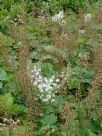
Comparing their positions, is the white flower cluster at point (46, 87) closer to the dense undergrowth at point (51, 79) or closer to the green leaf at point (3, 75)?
the dense undergrowth at point (51, 79)

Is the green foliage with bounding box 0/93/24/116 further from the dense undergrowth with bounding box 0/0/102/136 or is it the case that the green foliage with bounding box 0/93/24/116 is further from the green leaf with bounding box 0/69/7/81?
the green leaf with bounding box 0/69/7/81

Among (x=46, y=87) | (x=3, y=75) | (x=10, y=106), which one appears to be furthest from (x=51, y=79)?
(x=3, y=75)

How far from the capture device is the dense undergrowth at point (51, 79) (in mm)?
4227

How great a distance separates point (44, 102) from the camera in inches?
176

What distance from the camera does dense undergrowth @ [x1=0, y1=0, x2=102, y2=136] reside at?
423 cm

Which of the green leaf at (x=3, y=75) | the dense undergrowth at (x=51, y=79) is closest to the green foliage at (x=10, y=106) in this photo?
the dense undergrowth at (x=51, y=79)

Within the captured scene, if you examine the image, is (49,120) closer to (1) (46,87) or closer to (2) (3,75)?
(1) (46,87)

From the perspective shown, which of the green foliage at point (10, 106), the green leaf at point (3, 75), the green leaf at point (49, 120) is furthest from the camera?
the green leaf at point (3, 75)

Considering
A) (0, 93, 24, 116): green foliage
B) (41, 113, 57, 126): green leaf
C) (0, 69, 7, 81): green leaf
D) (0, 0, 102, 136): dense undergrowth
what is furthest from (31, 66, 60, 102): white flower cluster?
→ (0, 69, 7, 81): green leaf

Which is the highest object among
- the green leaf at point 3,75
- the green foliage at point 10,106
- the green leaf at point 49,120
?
the green leaf at point 3,75

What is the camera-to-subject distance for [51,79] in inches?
175

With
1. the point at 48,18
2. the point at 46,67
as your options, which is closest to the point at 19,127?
the point at 46,67

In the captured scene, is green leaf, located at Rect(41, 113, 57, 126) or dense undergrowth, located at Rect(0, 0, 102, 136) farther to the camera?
green leaf, located at Rect(41, 113, 57, 126)

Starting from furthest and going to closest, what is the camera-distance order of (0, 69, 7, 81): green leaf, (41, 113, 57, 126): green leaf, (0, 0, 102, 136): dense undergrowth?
1. (0, 69, 7, 81): green leaf
2. (41, 113, 57, 126): green leaf
3. (0, 0, 102, 136): dense undergrowth
